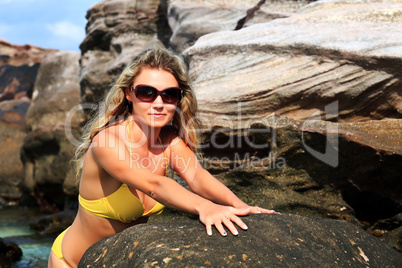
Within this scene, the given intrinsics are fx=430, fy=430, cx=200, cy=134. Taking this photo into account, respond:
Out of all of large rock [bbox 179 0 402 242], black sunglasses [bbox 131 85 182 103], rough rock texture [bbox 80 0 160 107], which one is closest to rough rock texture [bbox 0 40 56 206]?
rough rock texture [bbox 80 0 160 107]

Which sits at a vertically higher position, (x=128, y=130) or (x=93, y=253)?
(x=128, y=130)

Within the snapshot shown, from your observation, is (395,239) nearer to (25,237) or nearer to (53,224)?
(53,224)

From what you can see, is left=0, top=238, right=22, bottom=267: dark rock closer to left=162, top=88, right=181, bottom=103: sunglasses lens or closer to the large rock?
the large rock

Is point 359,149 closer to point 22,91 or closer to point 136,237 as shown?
point 136,237

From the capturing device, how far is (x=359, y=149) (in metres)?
3.79

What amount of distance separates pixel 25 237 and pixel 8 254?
1.77 m

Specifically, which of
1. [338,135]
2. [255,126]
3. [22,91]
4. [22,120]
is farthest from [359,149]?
[22,91]

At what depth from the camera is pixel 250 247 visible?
186cm

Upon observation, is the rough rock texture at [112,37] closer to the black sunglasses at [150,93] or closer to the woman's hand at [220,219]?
the black sunglasses at [150,93]

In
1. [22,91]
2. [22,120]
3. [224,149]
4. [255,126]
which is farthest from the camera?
[22,91]

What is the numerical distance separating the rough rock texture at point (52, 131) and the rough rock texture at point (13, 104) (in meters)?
0.77

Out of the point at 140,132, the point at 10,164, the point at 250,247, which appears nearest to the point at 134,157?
the point at 140,132

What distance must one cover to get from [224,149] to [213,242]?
2699 mm

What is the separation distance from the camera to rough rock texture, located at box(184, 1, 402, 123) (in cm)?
459
